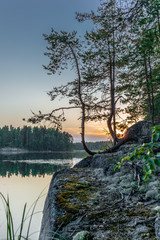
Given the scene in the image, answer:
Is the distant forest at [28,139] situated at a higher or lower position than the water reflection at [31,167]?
higher

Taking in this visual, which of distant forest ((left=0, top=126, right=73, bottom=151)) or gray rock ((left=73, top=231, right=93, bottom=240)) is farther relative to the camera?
distant forest ((left=0, top=126, right=73, bottom=151))

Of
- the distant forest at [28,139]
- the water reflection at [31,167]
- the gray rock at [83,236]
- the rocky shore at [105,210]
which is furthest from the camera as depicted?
the distant forest at [28,139]

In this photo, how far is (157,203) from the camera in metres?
3.06

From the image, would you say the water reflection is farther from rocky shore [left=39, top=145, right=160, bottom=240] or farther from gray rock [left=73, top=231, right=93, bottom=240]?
gray rock [left=73, top=231, right=93, bottom=240]

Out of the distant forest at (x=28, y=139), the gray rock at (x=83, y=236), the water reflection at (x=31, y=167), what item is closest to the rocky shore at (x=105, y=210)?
the gray rock at (x=83, y=236)

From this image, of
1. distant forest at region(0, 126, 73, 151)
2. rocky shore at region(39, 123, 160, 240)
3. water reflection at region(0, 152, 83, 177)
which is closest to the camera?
rocky shore at region(39, 123, 160, 240)

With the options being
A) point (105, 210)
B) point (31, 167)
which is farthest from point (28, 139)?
point (105, 210)

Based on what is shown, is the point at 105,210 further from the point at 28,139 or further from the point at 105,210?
the point at 28,139

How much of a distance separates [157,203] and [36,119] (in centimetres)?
797

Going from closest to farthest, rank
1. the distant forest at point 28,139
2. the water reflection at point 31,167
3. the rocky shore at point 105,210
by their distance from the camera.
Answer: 1. the rocky shore at point 105,210
2. the water reflection at point 31,167
3. the distant forest at point 28,139

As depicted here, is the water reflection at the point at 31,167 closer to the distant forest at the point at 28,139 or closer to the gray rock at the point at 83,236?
the gray rock at the point at 83,236

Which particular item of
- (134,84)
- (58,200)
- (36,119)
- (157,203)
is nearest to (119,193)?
(157,203)

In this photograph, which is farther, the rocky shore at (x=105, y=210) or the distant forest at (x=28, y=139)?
the distant forest at (x=28, y=139)

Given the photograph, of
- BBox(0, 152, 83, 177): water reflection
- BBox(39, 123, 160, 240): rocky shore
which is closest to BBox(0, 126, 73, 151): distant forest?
BBox(0, 152, 83, 177): water reflection
